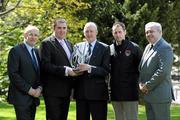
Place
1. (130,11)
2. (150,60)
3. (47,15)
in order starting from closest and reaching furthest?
1. (150,60)
2. (47,15)
3. (130,11)

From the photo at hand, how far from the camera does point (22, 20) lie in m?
14.0

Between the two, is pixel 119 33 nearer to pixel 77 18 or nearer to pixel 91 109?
pixel 91 109

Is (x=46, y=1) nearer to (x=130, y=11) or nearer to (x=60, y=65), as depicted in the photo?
(x=60, y=65)

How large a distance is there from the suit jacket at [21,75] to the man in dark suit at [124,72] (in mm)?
1249

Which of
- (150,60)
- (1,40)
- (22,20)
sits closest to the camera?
(150,60)

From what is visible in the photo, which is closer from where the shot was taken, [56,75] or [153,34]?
[153,34]

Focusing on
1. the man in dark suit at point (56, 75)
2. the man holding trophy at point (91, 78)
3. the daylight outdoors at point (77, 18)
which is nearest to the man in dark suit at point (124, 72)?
the man holding trophy at point (91, 78)

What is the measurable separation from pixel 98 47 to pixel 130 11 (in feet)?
39.6

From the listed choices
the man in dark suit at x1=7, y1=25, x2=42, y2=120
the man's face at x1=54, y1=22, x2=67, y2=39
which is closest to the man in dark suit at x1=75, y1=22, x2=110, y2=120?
the man's face at x1=54, y1=22, x2=67, y2=39

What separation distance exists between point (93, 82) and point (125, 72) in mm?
569

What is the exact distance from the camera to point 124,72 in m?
7.06

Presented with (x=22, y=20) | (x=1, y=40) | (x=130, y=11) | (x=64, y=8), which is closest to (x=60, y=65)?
(x=1, y=40)

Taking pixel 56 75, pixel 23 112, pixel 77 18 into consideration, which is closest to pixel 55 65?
pixel 56 75

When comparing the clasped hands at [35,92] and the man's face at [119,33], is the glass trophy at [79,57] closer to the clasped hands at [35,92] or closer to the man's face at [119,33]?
the man's face at [119,33]
